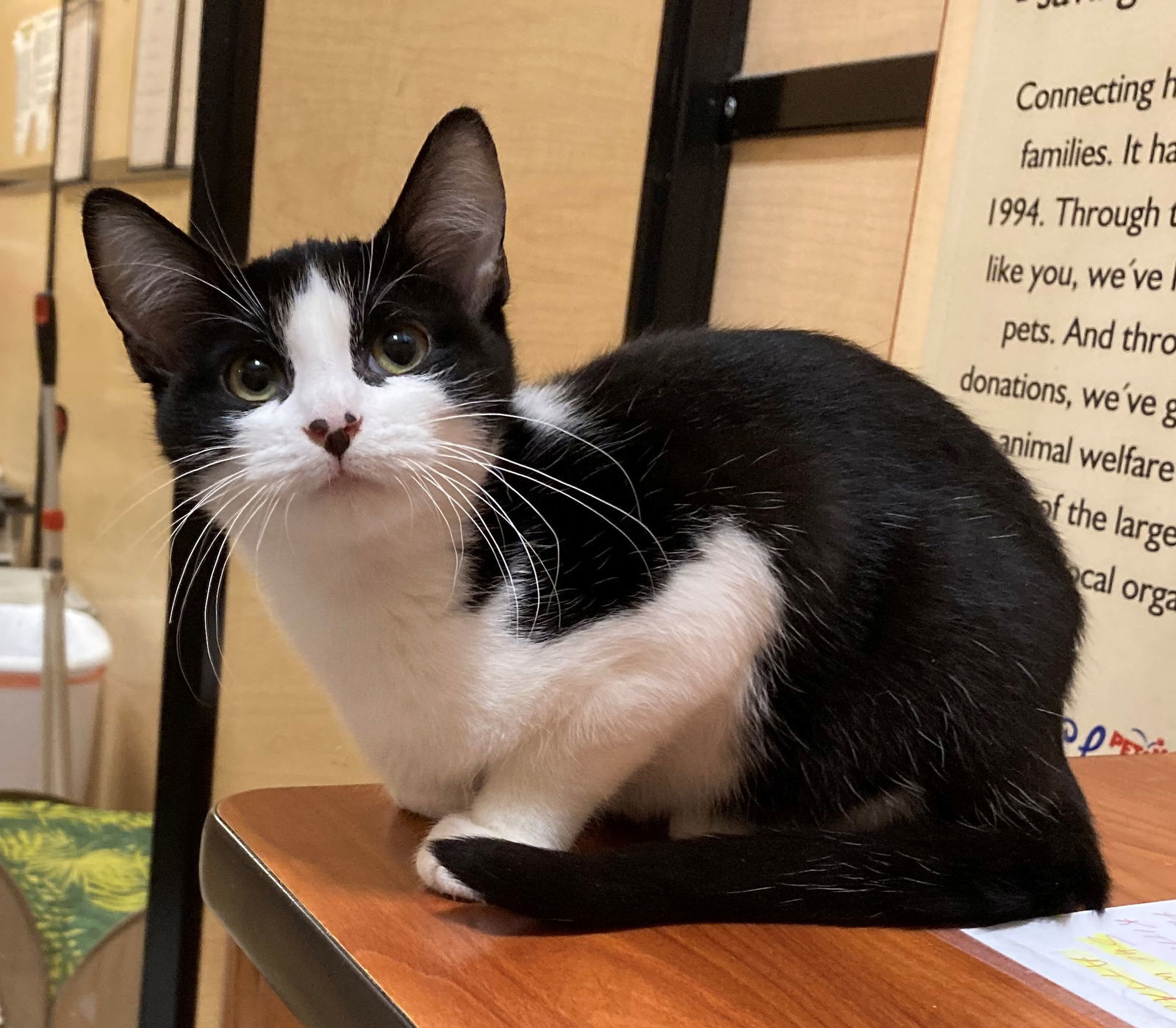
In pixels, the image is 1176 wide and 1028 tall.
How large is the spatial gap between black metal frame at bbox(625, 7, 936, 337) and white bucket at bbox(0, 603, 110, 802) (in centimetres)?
121

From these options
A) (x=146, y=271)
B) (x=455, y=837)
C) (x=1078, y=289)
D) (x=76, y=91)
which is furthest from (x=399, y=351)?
(x=76, y=91)

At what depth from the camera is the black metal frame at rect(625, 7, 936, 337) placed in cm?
138

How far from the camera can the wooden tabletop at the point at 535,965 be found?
0.47m

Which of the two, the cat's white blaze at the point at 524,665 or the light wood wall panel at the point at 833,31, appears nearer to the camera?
the cat's white blaze at the point at 524,665

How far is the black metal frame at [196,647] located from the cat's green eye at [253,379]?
16.1 inches

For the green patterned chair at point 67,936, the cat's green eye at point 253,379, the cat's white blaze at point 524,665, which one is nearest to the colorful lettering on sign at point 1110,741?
the cat's white blaze at point 524,665

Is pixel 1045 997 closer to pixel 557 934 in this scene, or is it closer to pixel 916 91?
pixel 557 934

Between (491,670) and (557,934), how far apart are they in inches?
5.7

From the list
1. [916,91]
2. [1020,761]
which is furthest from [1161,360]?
[1020,761]

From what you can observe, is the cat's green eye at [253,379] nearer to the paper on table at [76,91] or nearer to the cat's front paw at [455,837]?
the cat's front paw at [455,837]

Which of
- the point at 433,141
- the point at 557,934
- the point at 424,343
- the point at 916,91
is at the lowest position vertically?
the point at 557,934

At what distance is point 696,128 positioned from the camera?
57.0 inches

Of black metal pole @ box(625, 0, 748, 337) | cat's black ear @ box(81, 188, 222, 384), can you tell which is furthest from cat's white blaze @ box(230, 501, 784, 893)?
black metal pole @ box(625, 0, 748, 337)

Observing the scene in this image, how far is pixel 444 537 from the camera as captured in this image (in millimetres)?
621
